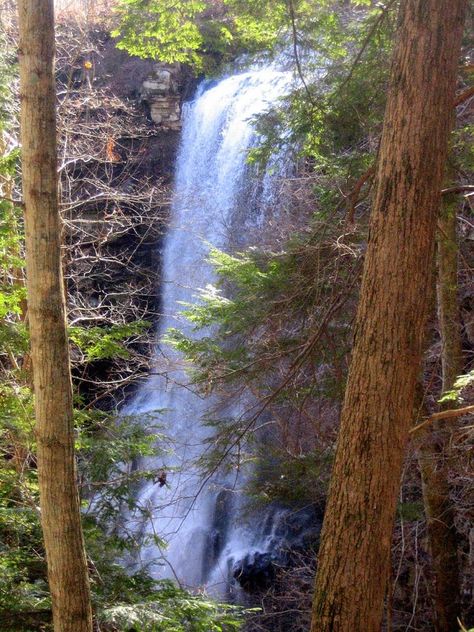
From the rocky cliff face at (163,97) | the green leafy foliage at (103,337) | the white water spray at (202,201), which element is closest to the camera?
the green leafy foliage at (103,337)

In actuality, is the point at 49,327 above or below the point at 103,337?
below

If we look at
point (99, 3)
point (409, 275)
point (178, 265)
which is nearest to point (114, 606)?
point (409, 275)

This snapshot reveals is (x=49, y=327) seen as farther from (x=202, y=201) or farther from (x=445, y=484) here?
(x=202, y=201)

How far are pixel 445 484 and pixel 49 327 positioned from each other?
4.28 metres

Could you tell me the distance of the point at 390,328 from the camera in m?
3.49

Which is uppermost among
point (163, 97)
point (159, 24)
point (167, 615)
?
point (163, 97)

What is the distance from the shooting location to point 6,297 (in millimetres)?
5531

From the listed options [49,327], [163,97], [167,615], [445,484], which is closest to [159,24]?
[49,327]

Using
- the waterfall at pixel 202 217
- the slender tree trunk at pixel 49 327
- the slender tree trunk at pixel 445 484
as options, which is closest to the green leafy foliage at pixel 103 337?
the slender tree trunk at pixel 49 327

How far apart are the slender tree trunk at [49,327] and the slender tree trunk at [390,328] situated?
136cm

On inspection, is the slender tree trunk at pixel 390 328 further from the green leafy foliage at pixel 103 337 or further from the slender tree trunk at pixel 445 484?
the green leafy foliage at pixel 103 337

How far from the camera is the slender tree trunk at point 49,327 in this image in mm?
3492

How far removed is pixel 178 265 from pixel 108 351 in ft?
36.3

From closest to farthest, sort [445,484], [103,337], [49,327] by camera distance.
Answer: [49,327] < [103,337] < [445,484]
